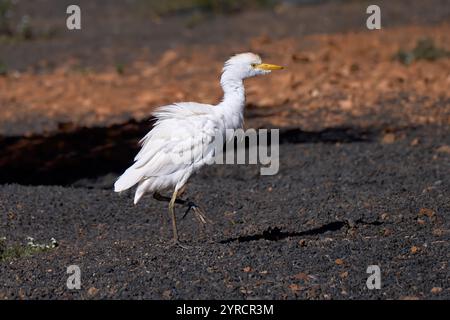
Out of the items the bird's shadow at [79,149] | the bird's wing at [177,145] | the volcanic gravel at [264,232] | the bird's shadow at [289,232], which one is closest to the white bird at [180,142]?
the bird's wing at [177,145]

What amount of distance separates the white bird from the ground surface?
0.55 metres

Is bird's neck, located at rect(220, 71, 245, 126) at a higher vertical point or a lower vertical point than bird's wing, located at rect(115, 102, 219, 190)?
higher

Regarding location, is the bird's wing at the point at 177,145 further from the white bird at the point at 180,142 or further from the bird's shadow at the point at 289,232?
Result: the bird's shadow at the point at 289,232

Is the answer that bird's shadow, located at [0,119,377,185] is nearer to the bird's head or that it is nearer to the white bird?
the white bird

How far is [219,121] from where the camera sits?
8031mm

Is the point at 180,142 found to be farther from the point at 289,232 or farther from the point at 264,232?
the point at 289,232

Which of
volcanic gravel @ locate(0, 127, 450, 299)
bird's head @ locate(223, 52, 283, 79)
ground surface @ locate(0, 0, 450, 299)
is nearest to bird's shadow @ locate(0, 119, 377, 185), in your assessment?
ground surface @ locate(0, 0, 450, 299)

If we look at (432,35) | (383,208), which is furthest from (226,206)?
(432,35)

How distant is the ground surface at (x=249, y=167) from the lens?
7.02m

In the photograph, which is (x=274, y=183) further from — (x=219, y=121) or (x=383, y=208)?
(x=219, y=121)

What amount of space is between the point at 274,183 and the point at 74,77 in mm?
7970

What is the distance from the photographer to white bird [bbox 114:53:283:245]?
793 centimetres

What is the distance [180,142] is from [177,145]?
4cm

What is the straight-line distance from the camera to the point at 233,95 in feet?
26.9
